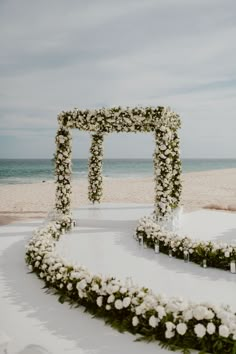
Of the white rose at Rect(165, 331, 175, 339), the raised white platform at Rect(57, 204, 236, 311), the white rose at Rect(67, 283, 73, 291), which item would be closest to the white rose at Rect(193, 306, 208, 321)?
the white rose at Rect(165, 331, 175, 339)

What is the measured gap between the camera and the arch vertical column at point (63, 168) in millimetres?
15008

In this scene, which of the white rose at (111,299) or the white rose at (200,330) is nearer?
the white rose at (200,330)

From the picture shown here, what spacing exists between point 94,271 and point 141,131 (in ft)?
26.1

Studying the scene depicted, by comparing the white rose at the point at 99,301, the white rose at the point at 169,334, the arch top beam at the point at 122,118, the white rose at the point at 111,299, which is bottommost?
the white rose at the point at 169,334

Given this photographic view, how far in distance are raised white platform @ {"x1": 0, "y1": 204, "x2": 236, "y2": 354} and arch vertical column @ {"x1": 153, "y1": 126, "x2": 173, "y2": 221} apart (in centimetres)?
118

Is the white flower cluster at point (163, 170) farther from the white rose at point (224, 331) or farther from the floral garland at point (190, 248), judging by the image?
the white rose at point (224, 331)


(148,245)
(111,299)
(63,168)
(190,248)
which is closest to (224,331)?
(111,299)

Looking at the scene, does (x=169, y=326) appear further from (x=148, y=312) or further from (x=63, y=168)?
(x=63, y=168)

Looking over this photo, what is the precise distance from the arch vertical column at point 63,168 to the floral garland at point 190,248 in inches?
178

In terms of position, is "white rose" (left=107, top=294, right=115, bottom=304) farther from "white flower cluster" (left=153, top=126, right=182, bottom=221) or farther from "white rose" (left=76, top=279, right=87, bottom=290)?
"white flower cluster" (left=153, top=126, right=182, bottom=221)

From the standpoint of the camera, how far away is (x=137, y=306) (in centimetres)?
603

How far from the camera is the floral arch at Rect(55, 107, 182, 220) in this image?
14.0 meters

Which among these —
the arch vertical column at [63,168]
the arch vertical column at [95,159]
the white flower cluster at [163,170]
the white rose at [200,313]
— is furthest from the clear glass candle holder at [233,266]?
the arch vertical column at [95,159]

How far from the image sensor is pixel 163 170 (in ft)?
46.1
